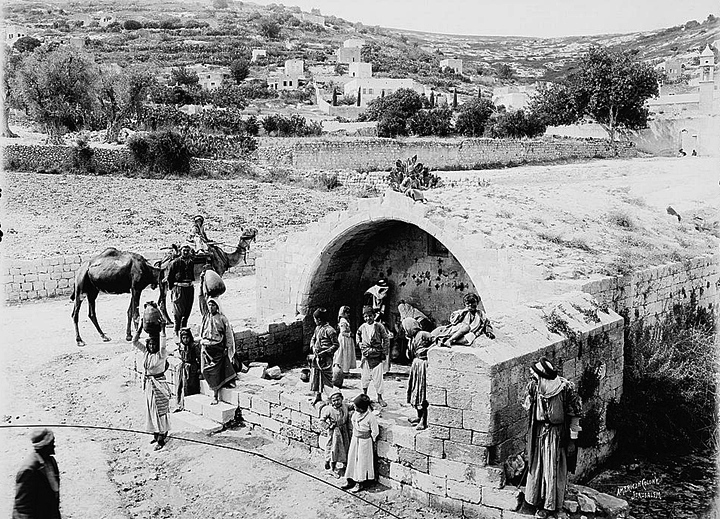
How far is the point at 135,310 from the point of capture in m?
14.4

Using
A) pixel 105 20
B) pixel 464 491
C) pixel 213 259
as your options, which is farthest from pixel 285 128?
pixel 105 20

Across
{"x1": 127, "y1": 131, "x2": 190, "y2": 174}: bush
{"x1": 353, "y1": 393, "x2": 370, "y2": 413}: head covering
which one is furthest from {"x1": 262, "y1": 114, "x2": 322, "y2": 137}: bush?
{"x1": 353, "y1": 393, "x2": 370, "y2": 413}: head covering

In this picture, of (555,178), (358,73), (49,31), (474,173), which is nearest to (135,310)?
(555,178)

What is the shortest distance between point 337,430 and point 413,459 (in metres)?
0.92

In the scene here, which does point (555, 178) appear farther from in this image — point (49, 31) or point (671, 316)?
point (49, 31)

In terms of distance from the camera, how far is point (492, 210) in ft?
56.4

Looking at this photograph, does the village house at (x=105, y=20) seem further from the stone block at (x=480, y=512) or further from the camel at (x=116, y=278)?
the stone block at (x=480, y=512)

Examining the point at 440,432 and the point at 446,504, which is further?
the point at 440,432

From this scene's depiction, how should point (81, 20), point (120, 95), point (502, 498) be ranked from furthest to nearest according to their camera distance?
point (81, 20) → point (120, 95) → point (502, 498)

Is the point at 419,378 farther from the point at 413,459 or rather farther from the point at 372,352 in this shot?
the point at 413,459

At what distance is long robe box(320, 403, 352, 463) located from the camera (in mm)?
8320

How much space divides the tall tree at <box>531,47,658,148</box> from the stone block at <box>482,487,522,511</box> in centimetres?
3530

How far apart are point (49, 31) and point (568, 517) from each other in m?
103

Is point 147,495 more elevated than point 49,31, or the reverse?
point 49,31
